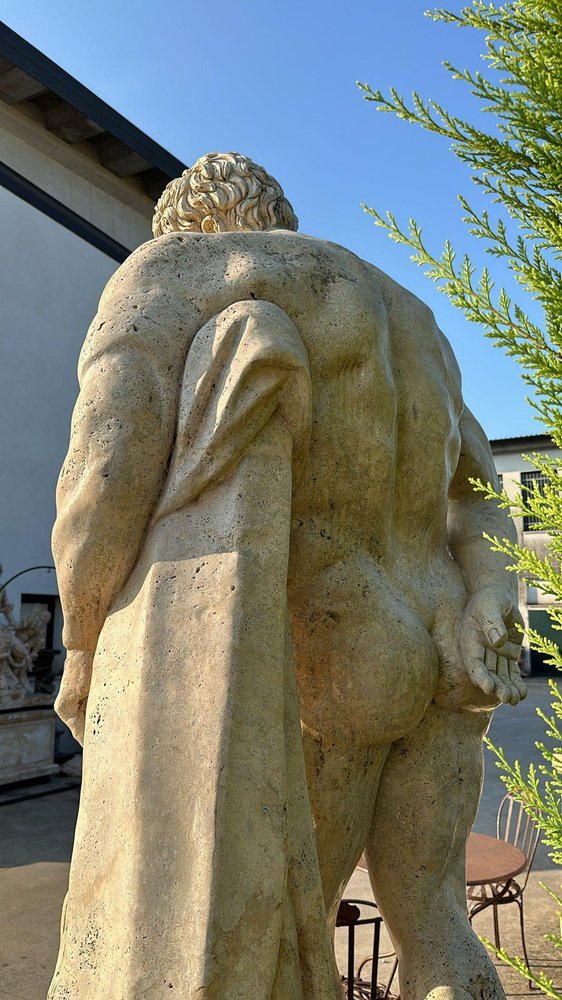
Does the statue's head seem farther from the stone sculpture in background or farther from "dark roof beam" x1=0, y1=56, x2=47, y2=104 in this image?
"dark roof beam" x1=0, y1=56, x2=47, y2=104

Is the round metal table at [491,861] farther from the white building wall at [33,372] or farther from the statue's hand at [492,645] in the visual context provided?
the white building wall at [33,372]

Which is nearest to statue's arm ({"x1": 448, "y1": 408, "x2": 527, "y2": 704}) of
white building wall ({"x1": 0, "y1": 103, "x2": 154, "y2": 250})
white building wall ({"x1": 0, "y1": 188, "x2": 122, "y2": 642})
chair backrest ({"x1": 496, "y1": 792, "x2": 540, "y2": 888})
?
chair backrest ({"x1": 496, "y1": 792, "x2": 540, "y2": 888})

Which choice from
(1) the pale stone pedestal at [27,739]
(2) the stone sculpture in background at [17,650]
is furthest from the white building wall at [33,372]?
(1) the pale stone pedestal at [27,739]

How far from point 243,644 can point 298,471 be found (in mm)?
408

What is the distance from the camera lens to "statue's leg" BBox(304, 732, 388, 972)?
1661 mm

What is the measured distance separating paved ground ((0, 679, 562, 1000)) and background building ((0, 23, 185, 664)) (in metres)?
3.98

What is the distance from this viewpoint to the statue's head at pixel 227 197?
185 centimetres

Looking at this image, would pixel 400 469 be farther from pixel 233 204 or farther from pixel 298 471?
pixel 233 204

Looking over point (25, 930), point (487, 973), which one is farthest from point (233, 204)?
point (25, 930)

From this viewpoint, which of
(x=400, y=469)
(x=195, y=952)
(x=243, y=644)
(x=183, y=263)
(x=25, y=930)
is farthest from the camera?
(x=25, y=930)

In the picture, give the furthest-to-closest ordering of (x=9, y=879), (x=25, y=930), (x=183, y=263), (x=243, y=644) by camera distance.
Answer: (x=9, y=879) → (x=25, y=930) → (x=183, y=263) → (x=243, y=644)

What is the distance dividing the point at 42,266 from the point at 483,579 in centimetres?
1117

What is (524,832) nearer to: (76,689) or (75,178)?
(76,689)

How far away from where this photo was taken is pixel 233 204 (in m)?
1.85
